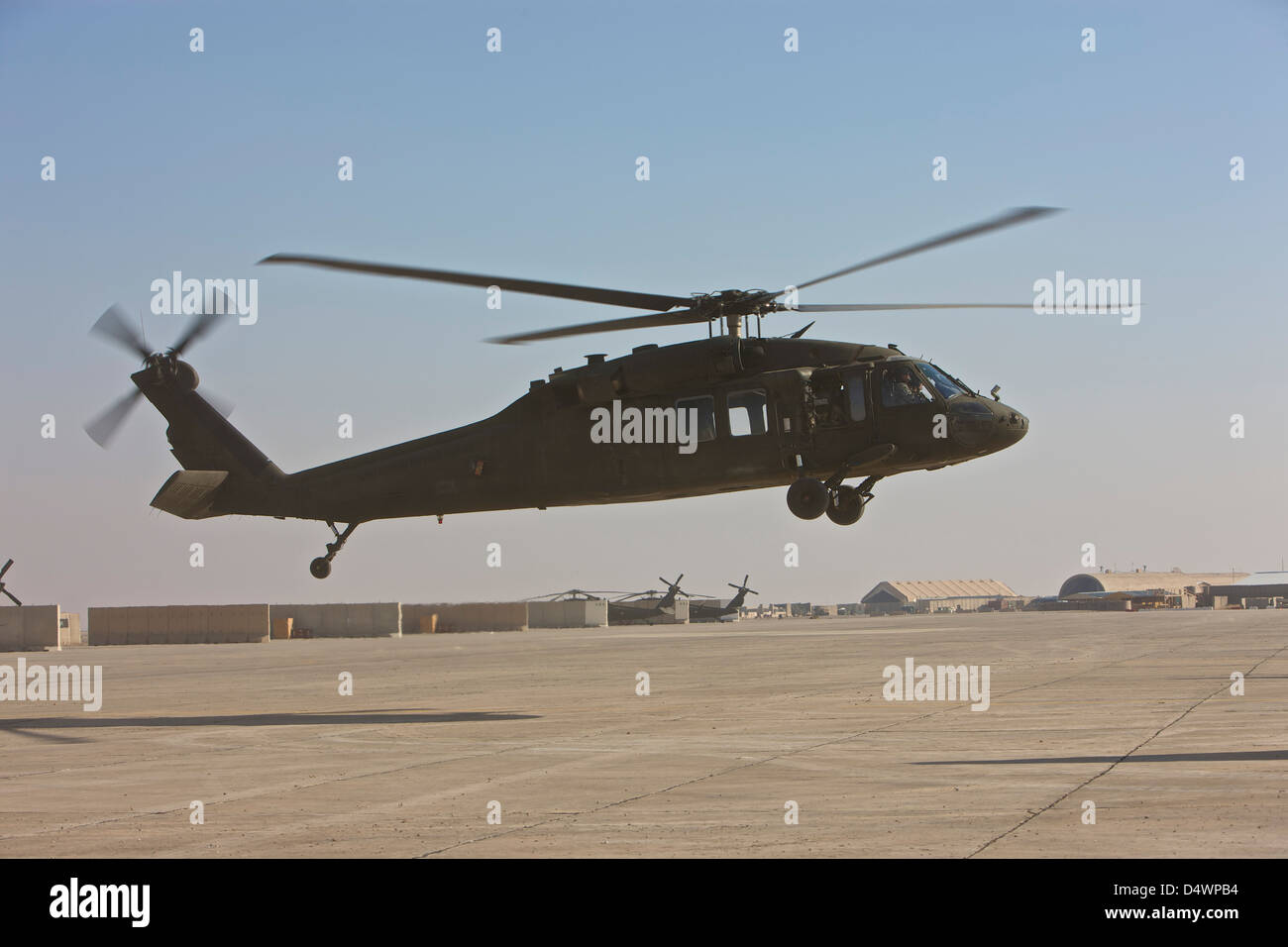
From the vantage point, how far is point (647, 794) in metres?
10.5

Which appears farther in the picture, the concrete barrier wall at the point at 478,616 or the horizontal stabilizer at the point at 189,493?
the concrete barrier wall at the point at 478,616

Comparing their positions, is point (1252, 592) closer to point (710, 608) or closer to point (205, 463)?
point (710, 608)

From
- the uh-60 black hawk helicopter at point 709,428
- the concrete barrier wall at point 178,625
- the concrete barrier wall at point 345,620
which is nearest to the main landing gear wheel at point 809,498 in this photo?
the uh-60 black hawk helicopter at point 709,428

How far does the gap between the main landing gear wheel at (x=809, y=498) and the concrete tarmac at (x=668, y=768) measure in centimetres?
294

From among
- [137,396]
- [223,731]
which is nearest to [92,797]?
[223,731]

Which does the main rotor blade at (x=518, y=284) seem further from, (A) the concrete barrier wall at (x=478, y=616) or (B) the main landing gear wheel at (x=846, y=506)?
(A) the concrete barrier wall at (x=478, y=616)

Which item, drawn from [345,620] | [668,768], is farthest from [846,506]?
[345,620]

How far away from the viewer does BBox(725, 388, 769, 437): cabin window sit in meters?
19.2

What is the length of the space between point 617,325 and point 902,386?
4.57 meters

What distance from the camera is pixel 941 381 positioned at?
1945cm

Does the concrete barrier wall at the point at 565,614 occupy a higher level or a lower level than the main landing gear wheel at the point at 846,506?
lower

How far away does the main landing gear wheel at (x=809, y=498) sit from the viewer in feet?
61.8
